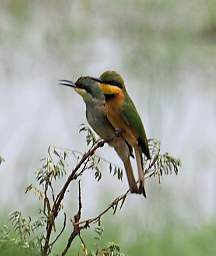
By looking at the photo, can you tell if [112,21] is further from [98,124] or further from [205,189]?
[98,124]

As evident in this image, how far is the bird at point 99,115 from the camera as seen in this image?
1.80 metres

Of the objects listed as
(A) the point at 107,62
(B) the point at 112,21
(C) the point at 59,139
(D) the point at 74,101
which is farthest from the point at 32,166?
(B) the point at 112,21

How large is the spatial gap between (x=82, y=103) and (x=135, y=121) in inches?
76.4

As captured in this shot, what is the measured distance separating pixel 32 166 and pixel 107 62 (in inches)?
45.8

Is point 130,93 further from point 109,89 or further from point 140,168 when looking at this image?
point 140,168

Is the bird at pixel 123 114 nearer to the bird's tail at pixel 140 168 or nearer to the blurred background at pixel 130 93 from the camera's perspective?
A: the bird's tail at pixel 140 168

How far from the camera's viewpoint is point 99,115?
1.95 m

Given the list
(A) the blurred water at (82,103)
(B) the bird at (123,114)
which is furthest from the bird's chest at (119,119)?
(A) the blurred water at (82,103)

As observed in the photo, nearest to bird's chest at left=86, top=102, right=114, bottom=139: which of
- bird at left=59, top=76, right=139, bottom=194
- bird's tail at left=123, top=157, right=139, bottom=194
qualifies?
bird at left=59, top=76, right=139, bottom=194

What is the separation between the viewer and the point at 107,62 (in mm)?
4258

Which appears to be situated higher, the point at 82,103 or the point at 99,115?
the point at 82,103

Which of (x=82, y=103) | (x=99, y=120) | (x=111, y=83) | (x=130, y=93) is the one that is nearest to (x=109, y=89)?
(x=111, y=83)

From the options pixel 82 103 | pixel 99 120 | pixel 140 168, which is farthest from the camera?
pixel 82 103

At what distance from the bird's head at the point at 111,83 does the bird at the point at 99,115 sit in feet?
0.04
